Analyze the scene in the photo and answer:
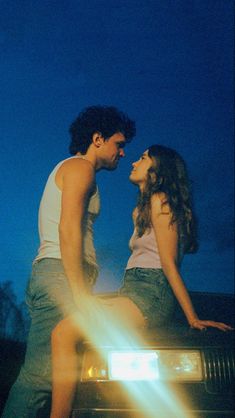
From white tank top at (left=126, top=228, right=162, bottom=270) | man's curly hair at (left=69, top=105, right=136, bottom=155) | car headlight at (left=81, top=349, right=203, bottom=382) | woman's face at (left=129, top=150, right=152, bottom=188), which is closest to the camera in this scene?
car headlight at (left=81, top=349, right=203, bottom=382)

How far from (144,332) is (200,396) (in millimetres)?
444

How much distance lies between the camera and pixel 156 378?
2.11 meters

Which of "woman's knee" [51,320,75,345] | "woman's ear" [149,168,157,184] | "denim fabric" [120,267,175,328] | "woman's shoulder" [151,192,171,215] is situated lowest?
"woman's knee" [51,320,75,345]

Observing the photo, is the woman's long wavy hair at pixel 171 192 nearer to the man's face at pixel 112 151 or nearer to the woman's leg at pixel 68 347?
the man's face at pixel 112 151

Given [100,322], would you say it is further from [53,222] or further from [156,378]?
[53,222]

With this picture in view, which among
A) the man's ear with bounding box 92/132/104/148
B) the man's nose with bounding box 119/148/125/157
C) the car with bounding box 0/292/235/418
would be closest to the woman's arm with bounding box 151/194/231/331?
the car with bounding box 0/292/235/418

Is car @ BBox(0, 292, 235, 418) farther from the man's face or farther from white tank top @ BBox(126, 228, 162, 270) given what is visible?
the man's face

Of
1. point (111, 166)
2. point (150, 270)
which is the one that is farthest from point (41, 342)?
point (111, 166)

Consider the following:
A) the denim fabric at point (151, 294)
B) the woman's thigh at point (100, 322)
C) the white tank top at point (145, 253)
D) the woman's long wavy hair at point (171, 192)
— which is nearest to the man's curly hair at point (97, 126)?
the woman's long wavy hair at point (171, 192)

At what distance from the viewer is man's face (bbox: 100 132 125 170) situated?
2.86 metres

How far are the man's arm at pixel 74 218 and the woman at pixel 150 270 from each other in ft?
0.55

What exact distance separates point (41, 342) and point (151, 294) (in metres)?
0.74

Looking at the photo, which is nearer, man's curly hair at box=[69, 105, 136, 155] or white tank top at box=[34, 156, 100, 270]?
white tank top at box=[34, 156, 100, 270]

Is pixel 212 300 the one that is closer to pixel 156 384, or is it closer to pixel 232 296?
pixel 232 296
